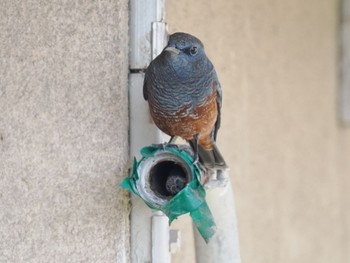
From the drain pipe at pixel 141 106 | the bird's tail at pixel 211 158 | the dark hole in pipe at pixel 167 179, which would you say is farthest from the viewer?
the bird's tail at pixel 211 158

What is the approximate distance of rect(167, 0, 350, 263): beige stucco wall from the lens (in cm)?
387

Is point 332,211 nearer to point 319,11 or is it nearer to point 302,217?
point 302,217

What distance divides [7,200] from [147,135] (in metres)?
0.60

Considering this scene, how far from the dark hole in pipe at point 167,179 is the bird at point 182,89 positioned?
0.36 feet

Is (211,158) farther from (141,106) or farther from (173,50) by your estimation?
(173,50)

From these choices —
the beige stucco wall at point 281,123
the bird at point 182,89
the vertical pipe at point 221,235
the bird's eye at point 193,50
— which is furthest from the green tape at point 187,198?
the beige stucco wall at point 281,123

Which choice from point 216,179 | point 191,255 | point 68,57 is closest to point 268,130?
point 191,255

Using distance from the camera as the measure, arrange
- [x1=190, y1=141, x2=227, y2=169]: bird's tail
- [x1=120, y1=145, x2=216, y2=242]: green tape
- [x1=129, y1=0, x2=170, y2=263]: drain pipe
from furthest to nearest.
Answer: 1. [x1=190, y1=141, x2=227, y2=169]: bird's tail
2. [x1=129, y1=0, x2=170, y2=263]: drain pipe
3. [x1=120, y1=145, x2=216, y2=242]: green tape

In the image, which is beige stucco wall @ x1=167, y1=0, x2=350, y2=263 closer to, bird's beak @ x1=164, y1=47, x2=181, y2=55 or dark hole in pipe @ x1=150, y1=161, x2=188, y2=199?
bird's beak @ x1=164, y1=47, x2=181, y2=55

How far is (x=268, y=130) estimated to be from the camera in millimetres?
4430

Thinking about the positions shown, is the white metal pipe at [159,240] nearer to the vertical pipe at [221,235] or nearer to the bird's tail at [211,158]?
the vertical pipe at [221,235]

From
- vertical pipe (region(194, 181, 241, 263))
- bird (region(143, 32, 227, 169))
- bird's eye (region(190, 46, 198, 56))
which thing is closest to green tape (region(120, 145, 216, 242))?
bird (region(143, 32, 227, 169))

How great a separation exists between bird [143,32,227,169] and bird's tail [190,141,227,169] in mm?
75

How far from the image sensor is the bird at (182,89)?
2.46m
